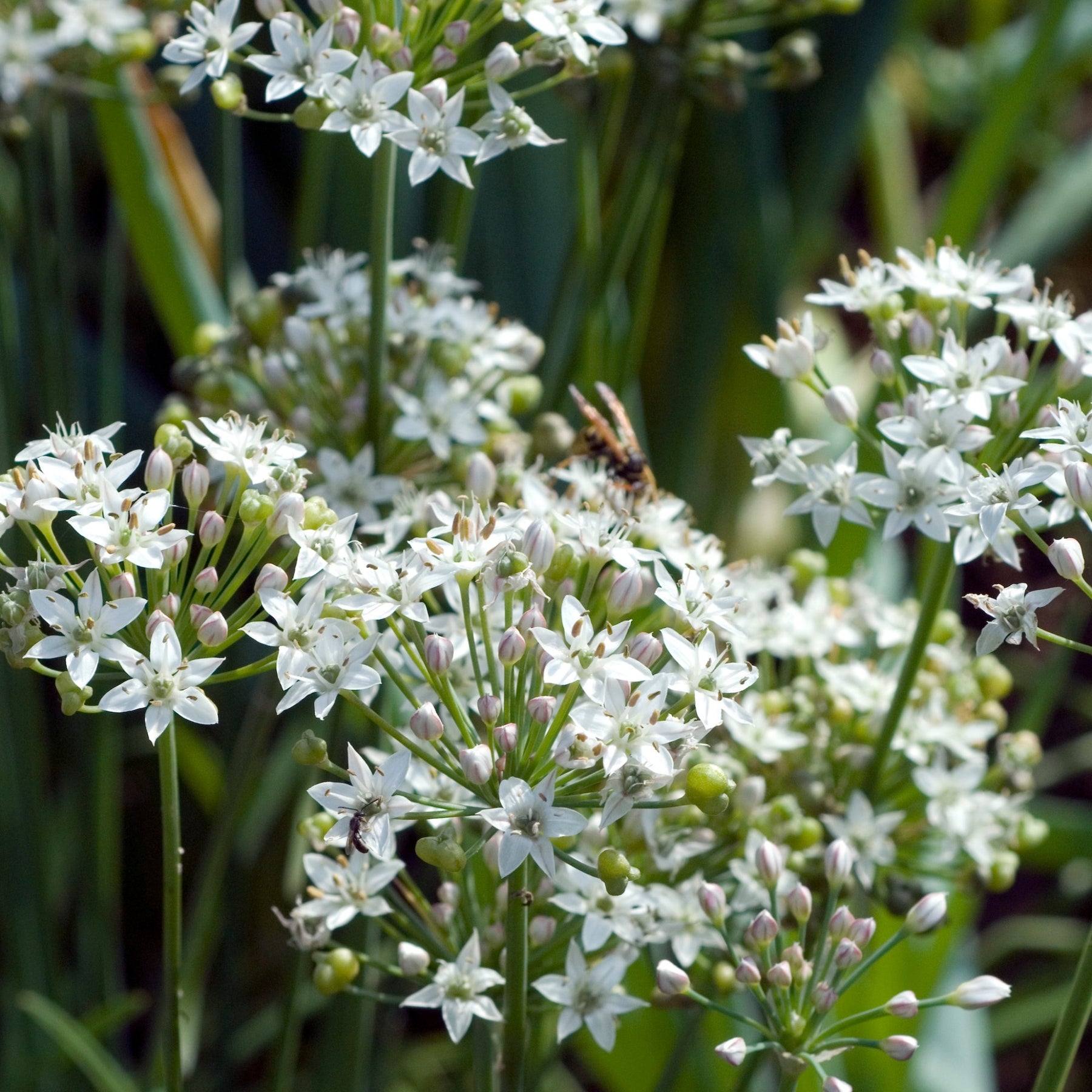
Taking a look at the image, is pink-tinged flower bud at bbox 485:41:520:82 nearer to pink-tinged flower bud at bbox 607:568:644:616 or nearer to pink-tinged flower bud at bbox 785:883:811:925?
pink-tinged flower bud at bbox 607:568:644:616

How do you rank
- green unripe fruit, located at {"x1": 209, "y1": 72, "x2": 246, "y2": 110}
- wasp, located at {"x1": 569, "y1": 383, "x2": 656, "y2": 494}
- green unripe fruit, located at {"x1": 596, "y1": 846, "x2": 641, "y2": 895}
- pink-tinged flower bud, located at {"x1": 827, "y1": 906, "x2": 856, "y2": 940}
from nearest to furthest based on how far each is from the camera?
green unripe fruit, located at {"x1": 596, "y1": 846, "x2": 641, "y2": 895} < pink-tinged flower bud, located at {"x1": 827, "y1": 906, "x2": 856, "y2": 940} < green unripe fruit, located at {"x1": 209, "y1": 72, "x2": 246, "y2": 110} < wasp, located at {"x1": 569, "y1": 383, "x2": 656, "y2": 494}

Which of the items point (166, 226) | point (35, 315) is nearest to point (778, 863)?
point (35, 315)

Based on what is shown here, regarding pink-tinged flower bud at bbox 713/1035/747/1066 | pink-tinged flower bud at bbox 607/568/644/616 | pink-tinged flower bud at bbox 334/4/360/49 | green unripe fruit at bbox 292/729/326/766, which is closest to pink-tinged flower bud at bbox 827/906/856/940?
pink-tinged flower bud at bbox 713/1035/747/1066

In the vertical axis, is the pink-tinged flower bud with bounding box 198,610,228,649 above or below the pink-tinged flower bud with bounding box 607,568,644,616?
below

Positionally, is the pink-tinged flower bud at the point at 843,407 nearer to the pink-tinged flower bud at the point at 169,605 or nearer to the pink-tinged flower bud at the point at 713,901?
the pink-tinged flower bud at the point at 713,901

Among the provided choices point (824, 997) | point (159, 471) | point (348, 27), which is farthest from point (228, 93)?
point (824, 997)

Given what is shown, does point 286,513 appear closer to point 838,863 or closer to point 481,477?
point 481,477
